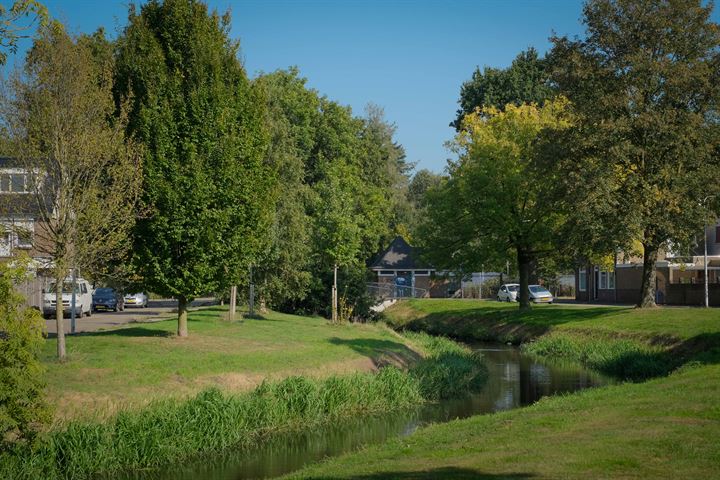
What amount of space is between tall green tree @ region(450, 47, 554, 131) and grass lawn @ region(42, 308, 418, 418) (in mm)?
51596

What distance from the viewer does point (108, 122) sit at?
77.0ft

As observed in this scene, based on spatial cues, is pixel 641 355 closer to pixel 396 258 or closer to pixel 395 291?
pixel 395 291

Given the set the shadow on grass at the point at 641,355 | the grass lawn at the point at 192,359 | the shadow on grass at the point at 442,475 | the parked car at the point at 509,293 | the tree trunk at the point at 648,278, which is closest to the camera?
the shadow on grass at the point at 442,475

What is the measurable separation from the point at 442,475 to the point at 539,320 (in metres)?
35.6

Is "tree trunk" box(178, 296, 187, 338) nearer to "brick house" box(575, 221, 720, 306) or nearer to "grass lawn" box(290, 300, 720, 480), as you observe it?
"grass lawn" box(290, 300, 720, 480)

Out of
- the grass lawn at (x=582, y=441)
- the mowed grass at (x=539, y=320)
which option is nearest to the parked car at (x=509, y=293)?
the mowed grass at (x=539, y=320)

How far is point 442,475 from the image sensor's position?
10.9 m

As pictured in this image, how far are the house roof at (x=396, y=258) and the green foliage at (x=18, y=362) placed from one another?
69.5 meters

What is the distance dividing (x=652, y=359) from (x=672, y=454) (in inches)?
793

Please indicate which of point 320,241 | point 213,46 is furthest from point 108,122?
point 320,241

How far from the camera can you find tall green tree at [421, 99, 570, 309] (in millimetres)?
47625

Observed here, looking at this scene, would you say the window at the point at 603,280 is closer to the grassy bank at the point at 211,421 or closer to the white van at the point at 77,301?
the white van at the point at 77,301

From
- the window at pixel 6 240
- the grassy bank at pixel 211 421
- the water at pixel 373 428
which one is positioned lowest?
the water at pixel 373 428

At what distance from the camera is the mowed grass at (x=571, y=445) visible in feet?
35.1
